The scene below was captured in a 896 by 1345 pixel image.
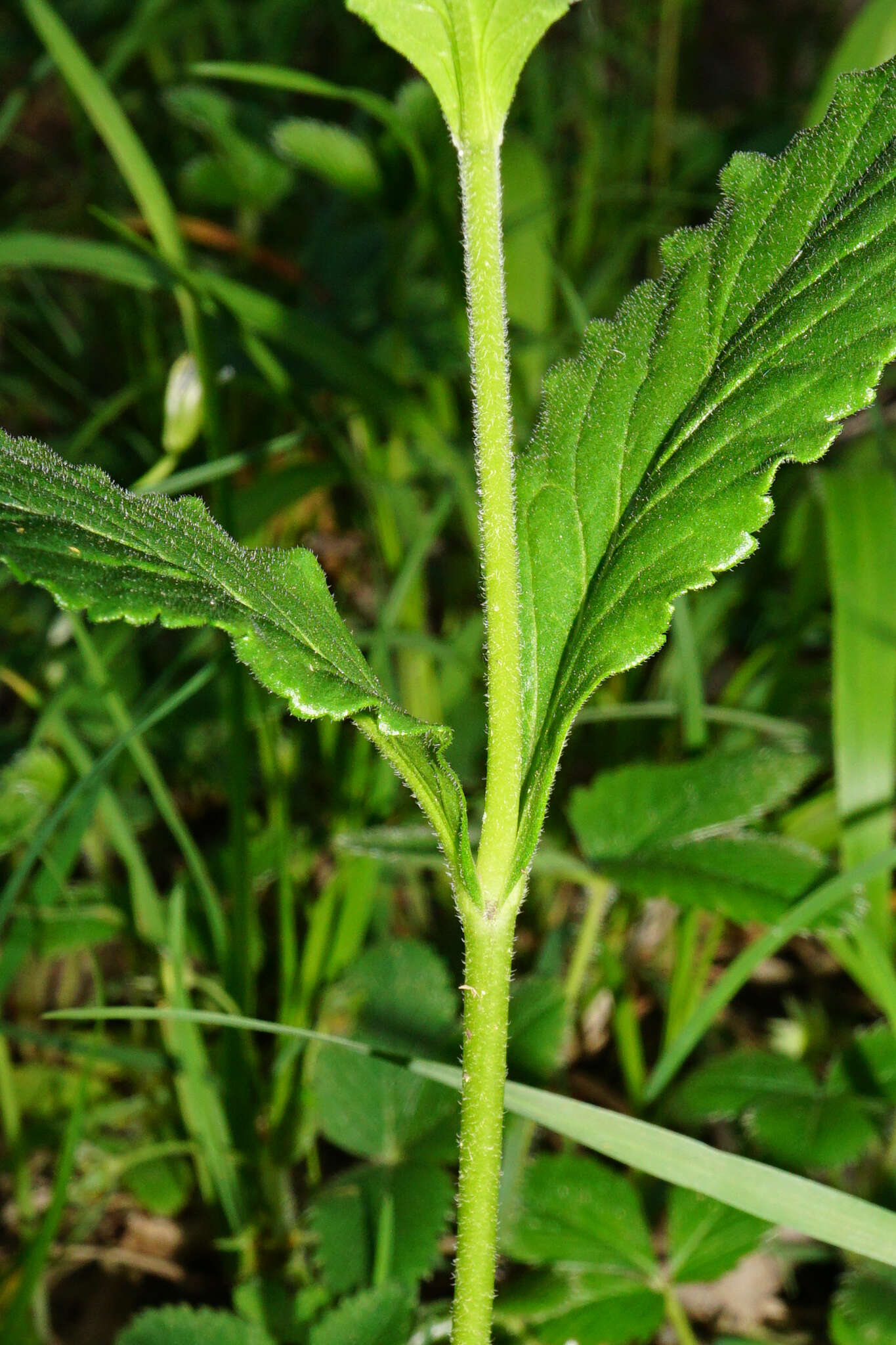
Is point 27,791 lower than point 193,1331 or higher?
higher

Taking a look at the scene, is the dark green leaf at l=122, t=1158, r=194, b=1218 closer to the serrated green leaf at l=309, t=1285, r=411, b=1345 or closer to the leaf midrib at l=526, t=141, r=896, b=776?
the serrated green leaf at l=309, t=1285, r=411, b=1345

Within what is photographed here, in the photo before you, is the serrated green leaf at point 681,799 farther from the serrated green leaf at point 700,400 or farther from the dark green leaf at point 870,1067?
the serrated green leaf at point 700,400

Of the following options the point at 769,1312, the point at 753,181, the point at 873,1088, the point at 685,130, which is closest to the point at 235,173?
the point at 685,130

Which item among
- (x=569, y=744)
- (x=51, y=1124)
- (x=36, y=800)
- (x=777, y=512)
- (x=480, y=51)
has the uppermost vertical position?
(x=777, y=512)

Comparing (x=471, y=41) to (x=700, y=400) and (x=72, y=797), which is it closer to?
(x=700, y=400)

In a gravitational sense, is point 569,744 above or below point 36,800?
above

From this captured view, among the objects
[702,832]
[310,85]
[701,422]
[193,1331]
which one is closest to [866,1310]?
[702,832]

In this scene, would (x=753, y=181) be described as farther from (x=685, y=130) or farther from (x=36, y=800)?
(x=685, y=130)
